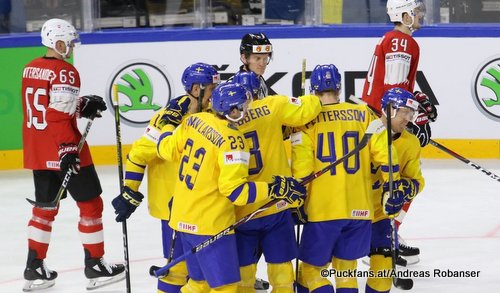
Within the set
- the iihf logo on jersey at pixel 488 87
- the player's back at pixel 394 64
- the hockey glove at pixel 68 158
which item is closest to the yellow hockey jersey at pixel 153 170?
the hockey glove at pixel 68 158

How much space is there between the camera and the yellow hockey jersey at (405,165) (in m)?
5.11

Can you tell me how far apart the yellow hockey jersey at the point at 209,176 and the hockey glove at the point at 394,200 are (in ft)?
2.15

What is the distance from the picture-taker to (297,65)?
886 cm

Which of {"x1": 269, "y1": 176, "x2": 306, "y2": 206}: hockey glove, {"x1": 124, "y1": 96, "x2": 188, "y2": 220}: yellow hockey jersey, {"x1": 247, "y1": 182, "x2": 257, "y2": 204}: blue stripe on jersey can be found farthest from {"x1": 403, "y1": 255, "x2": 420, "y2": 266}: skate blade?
{"x1": 247, "y1": 182, "x2": 257, "y2": 204}: blue stripe on jersey

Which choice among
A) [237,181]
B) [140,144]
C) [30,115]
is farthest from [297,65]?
[237,181]

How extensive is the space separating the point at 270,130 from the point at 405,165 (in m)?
0.72

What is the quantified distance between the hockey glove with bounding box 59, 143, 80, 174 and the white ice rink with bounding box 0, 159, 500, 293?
68 centimetres

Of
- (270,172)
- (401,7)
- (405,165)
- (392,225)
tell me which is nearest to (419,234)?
(401,7)

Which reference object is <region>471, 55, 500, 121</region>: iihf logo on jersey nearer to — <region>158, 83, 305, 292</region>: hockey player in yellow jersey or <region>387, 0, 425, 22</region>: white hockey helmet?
<region>387, 0, 425, 22</region>: white hockey helmet

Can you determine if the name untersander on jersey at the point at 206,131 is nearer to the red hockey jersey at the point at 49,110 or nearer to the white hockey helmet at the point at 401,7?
the red hockey jersey at the point at 49,110

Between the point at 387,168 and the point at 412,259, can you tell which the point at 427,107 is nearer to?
the point at 412,259

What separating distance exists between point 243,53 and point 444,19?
3676 millimetres

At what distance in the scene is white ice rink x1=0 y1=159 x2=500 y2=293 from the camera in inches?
240

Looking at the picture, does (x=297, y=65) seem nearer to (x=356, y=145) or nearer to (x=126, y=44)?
(x=126, y=44)
